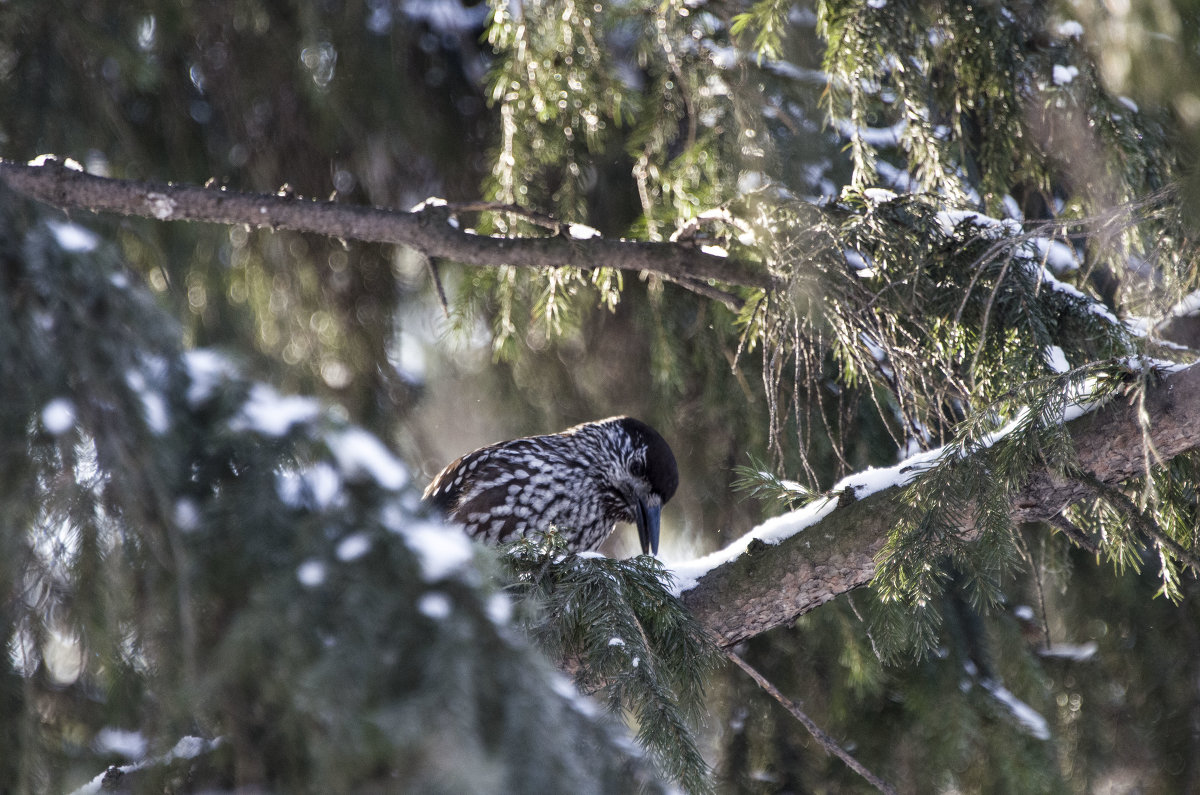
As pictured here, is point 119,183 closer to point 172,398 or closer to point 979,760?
point 172,398

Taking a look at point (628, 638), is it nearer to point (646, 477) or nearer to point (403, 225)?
point (403, 225)

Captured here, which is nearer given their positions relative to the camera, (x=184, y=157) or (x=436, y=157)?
(x=184, y=157)

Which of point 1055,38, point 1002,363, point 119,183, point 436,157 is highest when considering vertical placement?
point 436,157

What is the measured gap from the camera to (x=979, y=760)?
12.0 ft

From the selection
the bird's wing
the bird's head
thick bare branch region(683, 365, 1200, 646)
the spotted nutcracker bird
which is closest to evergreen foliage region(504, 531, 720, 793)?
thick bare branch region(683, 365, 1200, 646)

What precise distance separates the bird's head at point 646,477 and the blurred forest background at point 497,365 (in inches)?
9.7

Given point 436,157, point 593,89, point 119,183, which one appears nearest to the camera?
point 119,183

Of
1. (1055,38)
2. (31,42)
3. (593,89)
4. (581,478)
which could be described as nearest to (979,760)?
(581,478)

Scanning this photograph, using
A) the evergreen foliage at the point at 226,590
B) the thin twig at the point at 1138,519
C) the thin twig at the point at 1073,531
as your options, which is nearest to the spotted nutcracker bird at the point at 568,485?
the thin twig at the point at 1073,531

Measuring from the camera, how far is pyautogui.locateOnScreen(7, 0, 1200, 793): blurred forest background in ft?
3.76

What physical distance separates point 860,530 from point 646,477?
180cm

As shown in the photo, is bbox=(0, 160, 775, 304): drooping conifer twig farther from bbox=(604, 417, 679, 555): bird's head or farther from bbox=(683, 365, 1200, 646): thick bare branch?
bbox=(604, 417, 679, 555): bird's head

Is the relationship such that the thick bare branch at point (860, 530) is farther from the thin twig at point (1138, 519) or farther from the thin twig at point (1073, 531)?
the thin twig at point (1073, 531)

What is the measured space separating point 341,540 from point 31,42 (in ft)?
9.73
